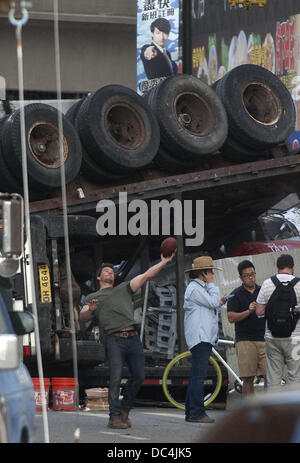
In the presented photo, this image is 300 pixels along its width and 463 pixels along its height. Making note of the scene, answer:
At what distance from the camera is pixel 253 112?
1811 centimetres

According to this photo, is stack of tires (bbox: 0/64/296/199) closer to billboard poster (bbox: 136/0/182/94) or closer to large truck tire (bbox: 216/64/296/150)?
large truck tire (bbox: 216/64/296/150)

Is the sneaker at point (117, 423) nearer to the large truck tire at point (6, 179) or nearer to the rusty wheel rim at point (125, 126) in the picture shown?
the large truck tire at point (6, 179)

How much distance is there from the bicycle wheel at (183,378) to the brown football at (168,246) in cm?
362

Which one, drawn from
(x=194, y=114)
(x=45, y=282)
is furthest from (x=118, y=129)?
(x=45, y=282)

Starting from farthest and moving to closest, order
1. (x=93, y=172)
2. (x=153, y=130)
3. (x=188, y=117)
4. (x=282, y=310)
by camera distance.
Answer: (x=188, y=117) → (x=153, y=130) → (x=93, y=172) → (x=282, y=310)

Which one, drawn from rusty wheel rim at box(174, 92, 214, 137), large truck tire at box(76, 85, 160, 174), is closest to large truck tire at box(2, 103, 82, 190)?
large truck tire at box(76, 85, 160, 174)

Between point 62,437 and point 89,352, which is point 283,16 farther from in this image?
point 62,437

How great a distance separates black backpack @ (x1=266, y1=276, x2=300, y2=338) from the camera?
44.7 feet

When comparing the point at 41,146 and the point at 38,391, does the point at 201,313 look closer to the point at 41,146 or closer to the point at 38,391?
the point at 38,391

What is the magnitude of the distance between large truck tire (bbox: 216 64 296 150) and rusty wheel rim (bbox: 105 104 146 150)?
4.61ft

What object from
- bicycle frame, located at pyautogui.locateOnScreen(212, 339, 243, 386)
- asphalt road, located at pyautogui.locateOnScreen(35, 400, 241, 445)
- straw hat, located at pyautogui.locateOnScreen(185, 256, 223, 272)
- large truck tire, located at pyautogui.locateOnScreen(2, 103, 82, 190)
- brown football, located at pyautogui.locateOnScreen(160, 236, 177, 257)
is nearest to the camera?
asphalt road, located at pyautogui.locateOnScreen(35, 400, 241, 445)

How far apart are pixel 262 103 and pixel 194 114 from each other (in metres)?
1.08

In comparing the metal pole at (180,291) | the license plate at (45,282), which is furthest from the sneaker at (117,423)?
the metal pole at (180,291)

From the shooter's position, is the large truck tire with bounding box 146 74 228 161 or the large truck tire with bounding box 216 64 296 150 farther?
the large truck tire with bounding box 216 64 296 150
